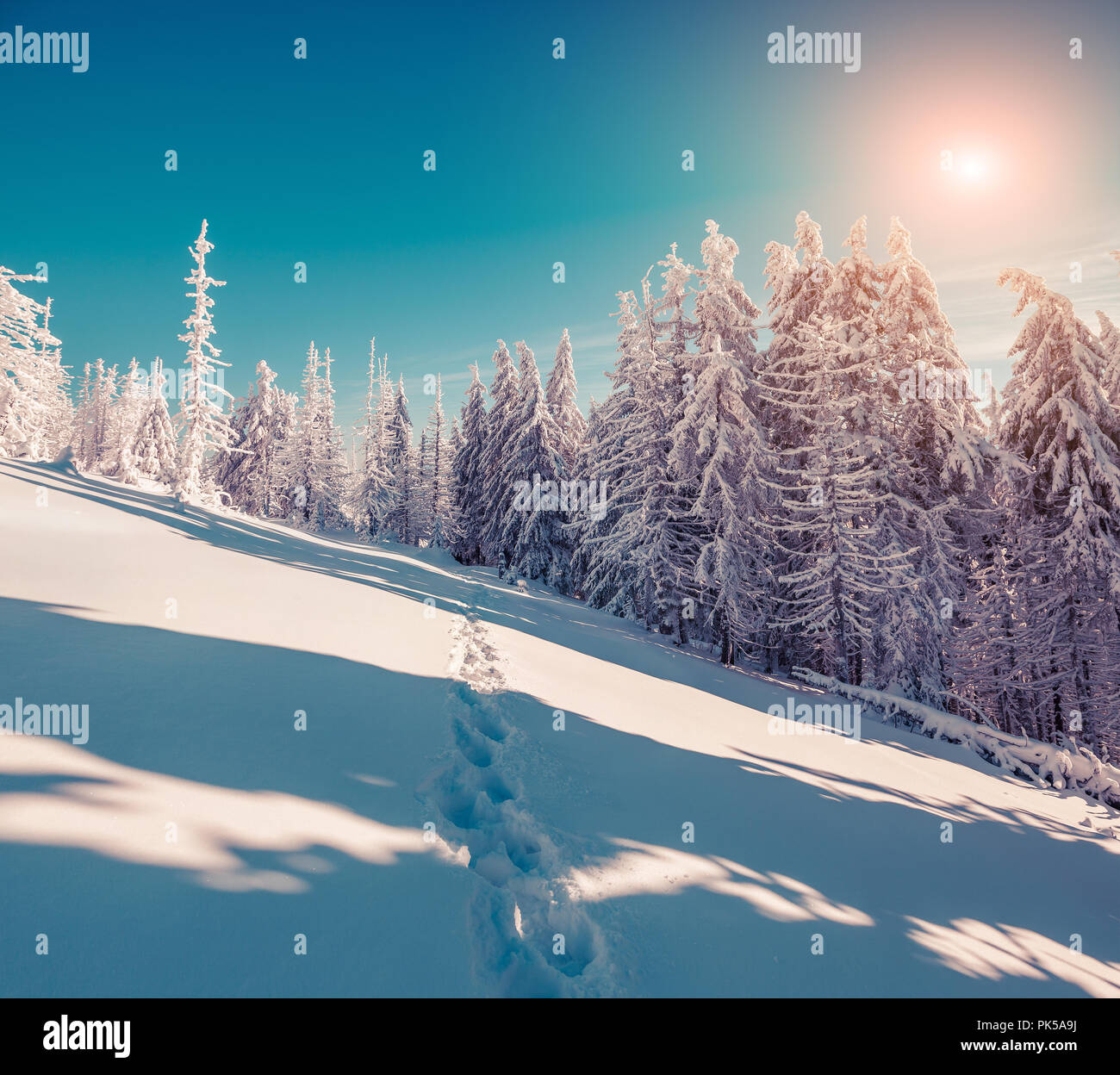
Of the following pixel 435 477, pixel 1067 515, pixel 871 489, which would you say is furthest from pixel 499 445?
pixel 1067 515

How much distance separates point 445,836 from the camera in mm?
3943

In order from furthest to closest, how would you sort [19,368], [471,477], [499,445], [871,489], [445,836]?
Result: [471,477] → [499,445] → [19,368] → [871,489] → [445,836]

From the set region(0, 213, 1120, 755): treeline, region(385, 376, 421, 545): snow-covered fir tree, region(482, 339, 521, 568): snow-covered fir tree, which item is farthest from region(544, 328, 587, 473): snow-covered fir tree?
region(385, 376, 421, 545): snow-covered fir tree

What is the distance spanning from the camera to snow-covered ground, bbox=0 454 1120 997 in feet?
9.04

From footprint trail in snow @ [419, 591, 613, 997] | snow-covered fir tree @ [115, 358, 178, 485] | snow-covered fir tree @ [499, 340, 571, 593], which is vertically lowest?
footprint trail in snow @ [419, 591, 613, 997]

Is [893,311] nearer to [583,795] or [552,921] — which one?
[583,795]

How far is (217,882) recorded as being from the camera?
9.59 ft

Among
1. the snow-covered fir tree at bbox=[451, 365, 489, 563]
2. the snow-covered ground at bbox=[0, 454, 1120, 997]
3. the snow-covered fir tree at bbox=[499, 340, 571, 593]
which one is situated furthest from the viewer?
the snow-covered fir tree at bbox=[451, 365, 489, 563]

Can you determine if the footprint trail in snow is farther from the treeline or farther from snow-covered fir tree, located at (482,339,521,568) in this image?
snow-covered fir tree, located at (482,339,521,568)

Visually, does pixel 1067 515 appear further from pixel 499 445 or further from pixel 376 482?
pixel 376 482

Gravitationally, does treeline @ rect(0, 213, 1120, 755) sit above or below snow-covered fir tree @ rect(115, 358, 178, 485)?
below

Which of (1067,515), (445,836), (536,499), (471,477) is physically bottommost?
(445,836)
